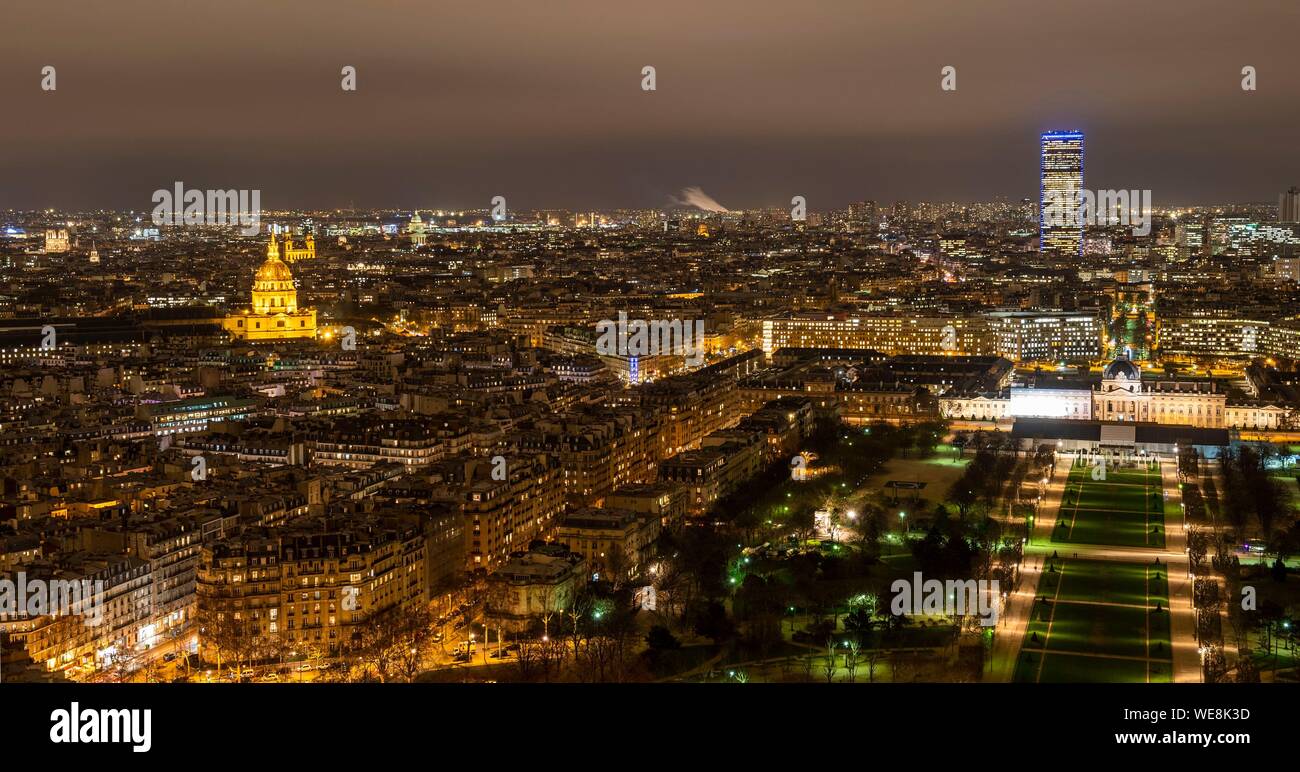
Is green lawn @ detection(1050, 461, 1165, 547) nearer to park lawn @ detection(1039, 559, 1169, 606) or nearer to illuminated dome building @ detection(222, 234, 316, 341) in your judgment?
park lawn @ detection(1039, 559, 1169, 606)

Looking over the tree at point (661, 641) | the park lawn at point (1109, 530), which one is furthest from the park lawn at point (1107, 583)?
the tree at point (661, 641)

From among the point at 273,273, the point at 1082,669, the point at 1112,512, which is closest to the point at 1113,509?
the point at 1112,512

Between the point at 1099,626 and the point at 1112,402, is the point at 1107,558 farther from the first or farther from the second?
the point at 1112,402
